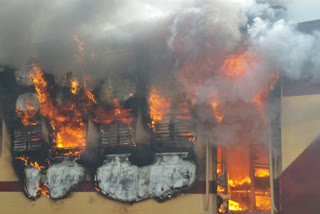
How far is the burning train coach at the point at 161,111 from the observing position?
12.5 ft

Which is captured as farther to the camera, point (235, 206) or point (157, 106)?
point (235, 206)

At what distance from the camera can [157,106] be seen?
4.59 m

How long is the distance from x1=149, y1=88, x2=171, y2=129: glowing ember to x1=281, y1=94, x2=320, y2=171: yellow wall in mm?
1569

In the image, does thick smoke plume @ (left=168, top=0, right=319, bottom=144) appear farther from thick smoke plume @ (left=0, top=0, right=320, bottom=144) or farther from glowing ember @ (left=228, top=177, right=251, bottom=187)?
glowing ember @ (left=228, top=177, right=251, bottom=187)

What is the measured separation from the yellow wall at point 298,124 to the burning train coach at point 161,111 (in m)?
0.01

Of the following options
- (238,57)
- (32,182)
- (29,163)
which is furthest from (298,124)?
(29,163)

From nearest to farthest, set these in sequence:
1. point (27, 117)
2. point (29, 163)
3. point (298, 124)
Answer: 1. point (298, 124)
2. point (29, 163)
3. point (27, 117)

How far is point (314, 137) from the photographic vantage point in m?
3.64

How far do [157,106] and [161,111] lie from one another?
Answer: 94 millimetres

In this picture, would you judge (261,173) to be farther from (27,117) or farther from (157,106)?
(27,117)

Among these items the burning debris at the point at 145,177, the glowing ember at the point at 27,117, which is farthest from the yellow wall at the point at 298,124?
the glowing ember at the point at 27,117

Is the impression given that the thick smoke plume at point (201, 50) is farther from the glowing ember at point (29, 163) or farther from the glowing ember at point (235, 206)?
the glowing ember at point (235, 206)

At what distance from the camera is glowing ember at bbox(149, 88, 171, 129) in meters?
4.55

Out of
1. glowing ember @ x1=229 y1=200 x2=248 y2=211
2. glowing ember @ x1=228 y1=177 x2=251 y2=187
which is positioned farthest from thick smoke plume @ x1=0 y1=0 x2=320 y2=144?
glowing ember @ x1=228 y1=177 x2=251 y2=187
